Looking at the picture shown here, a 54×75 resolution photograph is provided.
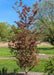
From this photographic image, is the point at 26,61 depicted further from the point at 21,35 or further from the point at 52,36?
the point at 52,36

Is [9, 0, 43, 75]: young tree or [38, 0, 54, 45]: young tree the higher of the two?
[38, 0, 54, 45]: young tree

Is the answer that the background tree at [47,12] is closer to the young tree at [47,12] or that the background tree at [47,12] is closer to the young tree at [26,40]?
the young tree at [47,12]

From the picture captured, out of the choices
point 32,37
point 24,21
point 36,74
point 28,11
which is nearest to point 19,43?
point 32,37

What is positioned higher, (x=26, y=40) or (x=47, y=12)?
(x=47, y=12)

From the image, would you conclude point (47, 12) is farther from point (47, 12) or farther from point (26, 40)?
point (26, 40)

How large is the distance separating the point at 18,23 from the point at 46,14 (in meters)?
24.2

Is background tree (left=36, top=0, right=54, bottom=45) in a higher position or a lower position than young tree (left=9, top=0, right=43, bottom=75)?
higher

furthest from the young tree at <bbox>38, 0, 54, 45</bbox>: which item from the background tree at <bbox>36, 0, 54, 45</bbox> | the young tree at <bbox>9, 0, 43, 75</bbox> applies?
the young tree at <bbox>9, 0, 43, 75</bbox>

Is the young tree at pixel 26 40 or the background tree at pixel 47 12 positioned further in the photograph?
the background tree at pixel 47 12

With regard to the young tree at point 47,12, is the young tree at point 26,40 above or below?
below

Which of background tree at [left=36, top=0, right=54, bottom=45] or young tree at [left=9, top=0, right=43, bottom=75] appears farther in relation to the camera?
background tree at [left=36, top=0, right=54, bottom=45]

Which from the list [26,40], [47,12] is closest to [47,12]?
[47,12]

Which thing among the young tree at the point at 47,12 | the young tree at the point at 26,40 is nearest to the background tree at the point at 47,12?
the young tree at the point at 47,12

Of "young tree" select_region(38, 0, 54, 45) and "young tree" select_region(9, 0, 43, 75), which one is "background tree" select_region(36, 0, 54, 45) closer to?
"young tree" select_region(38, 0, 54, 45)
